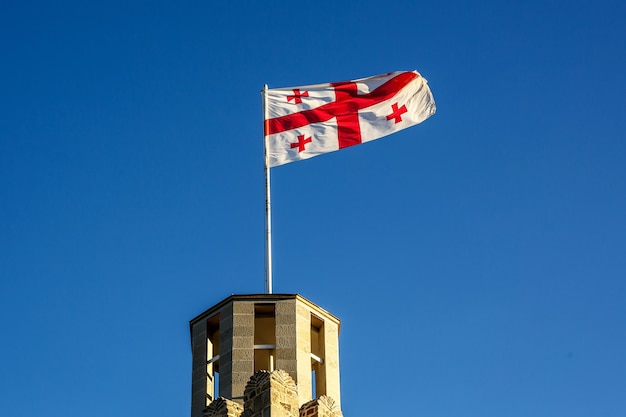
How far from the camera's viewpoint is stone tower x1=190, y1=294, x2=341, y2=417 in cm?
3594

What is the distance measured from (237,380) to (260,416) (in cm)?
226

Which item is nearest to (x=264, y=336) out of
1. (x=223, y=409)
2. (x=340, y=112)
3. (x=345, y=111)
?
(x=223, y=409)

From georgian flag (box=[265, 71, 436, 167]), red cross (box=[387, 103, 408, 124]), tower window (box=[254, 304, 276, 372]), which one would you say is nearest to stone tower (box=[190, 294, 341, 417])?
tower window (box=[254, 304, 276, 372])

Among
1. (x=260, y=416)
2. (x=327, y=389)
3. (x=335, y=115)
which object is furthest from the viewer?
(x=335, y=115)

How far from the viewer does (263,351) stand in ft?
124

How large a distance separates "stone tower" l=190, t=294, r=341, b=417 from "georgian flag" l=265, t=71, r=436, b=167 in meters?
6.25

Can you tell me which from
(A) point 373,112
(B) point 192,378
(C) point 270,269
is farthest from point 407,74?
(B) point 192,378

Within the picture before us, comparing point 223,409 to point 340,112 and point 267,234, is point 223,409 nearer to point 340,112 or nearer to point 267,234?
point 267,234

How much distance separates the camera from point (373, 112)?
43969 mm

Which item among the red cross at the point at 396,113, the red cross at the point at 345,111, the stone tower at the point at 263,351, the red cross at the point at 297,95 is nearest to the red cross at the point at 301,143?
the red cross at the point at 345,111

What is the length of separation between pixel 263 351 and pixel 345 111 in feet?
31.8

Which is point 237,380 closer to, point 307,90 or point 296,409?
point 296,409

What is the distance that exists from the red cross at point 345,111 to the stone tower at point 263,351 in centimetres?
713

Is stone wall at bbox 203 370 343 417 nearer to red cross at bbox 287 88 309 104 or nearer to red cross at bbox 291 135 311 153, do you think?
red cross at bbox 291 135 311 153
